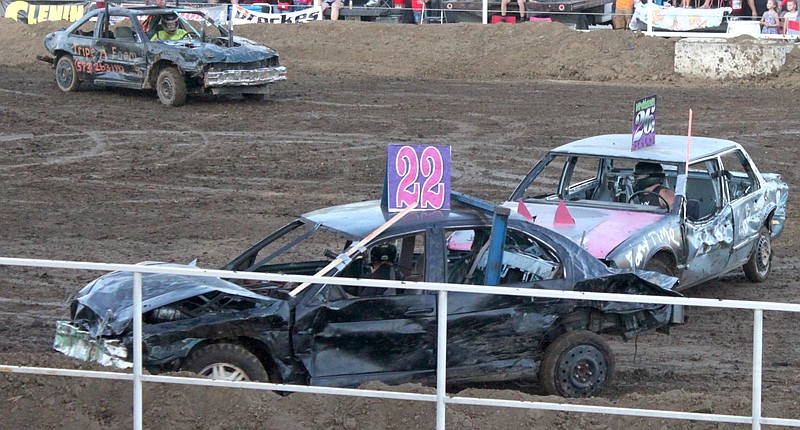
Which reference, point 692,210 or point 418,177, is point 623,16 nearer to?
point 692,210

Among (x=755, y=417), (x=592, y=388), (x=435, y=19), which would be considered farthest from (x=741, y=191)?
(x=435, y=19)

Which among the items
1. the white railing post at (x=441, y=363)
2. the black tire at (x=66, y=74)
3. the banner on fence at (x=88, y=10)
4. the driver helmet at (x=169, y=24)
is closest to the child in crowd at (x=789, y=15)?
the banner on fence at (x=88, y=10)

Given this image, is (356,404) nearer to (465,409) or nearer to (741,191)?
(465,409)

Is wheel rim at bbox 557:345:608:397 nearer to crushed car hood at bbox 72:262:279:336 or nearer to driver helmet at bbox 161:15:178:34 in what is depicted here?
crushed car hood at bbox 72:262:279:336

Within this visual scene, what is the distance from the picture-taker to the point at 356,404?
21.0 ft

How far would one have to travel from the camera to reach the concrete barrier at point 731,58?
966 inches

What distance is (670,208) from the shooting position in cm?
1002

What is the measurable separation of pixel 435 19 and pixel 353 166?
49.9 feet

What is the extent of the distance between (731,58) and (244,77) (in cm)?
1048

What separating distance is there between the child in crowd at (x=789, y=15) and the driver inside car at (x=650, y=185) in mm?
18054

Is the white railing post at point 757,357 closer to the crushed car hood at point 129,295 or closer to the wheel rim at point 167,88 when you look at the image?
the crushed car hood at point 129,295

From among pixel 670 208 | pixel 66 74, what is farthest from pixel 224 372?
pixel 66 74

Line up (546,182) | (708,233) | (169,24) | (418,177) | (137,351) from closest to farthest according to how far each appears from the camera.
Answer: (137,351)
(418,177)
(708,233)
(546,182)
(169,24)

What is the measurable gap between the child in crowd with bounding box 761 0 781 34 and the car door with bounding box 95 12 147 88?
1443cm
